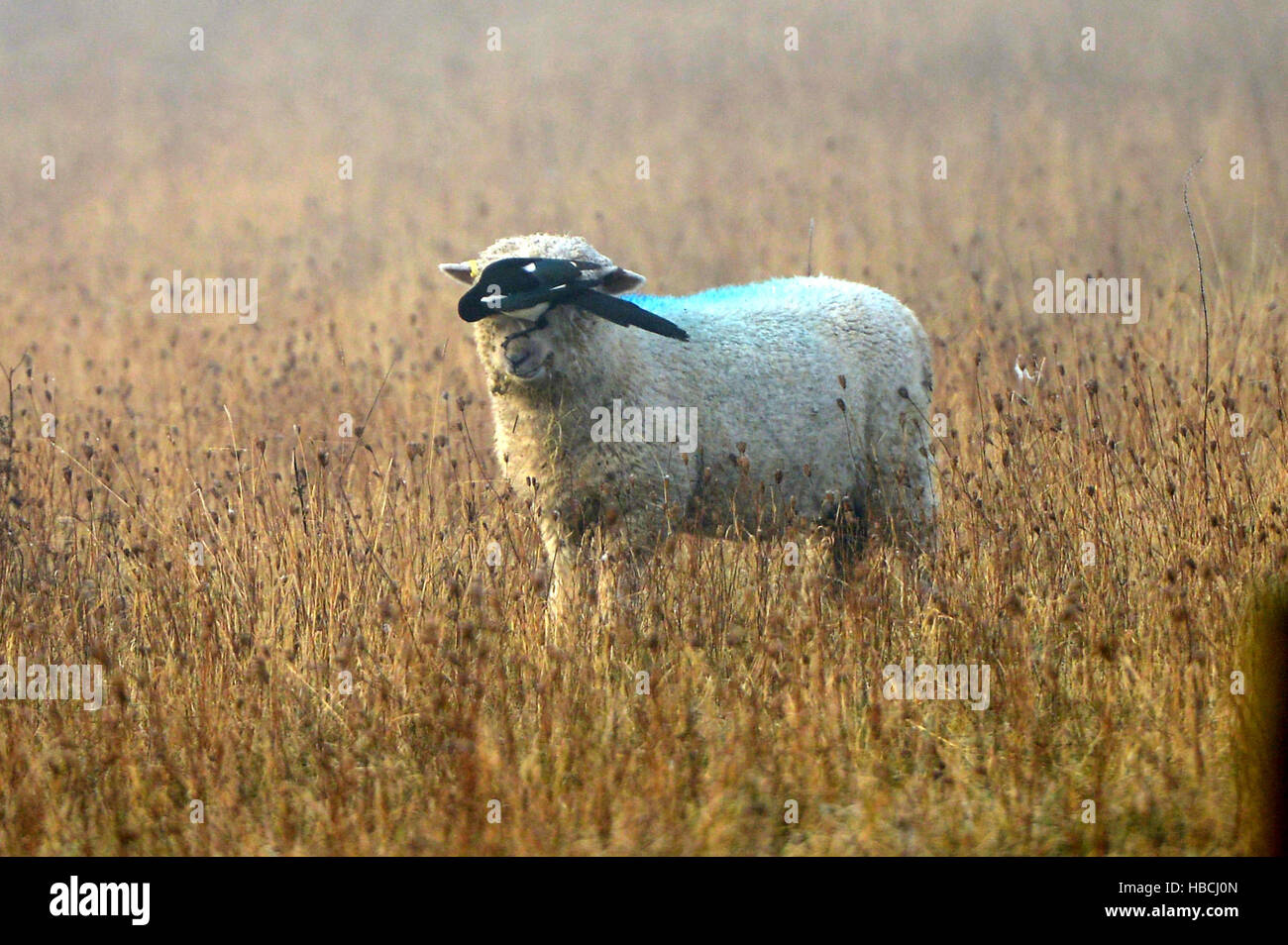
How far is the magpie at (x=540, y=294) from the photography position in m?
4.62

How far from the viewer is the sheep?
4.77 m

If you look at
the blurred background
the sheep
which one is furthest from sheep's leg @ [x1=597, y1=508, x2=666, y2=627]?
the blurred background

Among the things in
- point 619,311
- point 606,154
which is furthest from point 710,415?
point 606,154

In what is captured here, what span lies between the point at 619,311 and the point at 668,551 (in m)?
0.91

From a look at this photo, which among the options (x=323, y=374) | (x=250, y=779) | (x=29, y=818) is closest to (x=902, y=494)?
(x=250, y=779)

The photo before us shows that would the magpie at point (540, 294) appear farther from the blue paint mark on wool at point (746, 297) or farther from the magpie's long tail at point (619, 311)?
the blue paint mark on wool at point (746, 297)

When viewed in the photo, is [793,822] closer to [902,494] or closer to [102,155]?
[902,494]

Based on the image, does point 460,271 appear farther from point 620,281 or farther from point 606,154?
point 606,154

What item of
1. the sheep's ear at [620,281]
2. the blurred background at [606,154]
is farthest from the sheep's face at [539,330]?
the blurred background at [606,154]

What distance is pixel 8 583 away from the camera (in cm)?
489

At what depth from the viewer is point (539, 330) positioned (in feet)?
15.5

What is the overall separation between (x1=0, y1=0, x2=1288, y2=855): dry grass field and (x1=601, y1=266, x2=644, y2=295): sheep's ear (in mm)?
872

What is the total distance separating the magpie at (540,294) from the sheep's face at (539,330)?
1.5 inches

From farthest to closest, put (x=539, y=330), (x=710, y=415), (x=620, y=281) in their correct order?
(x=710, y=415), (x=620, y=281), (x=539, y=330)
